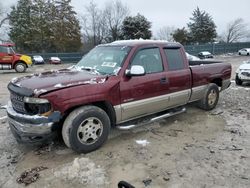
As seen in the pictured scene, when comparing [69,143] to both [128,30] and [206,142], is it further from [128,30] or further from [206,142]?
[128,30]

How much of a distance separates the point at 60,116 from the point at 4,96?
672cm

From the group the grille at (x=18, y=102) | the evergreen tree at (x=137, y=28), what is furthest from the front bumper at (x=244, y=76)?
the evergreen tree at (x=137, y=28)

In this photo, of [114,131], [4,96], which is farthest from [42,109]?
[4,96]

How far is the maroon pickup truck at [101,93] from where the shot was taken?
4133mm

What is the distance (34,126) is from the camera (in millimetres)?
4074

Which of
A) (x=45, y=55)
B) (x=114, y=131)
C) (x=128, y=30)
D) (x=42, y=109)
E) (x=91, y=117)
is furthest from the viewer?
(x=128, y=30)

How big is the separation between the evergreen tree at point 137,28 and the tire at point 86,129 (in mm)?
38917

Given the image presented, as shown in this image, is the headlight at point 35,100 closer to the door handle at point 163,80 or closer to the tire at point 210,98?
the door handle at point 163,80

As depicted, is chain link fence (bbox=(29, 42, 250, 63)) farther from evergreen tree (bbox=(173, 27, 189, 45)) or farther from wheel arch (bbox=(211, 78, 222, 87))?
wheel arch (bbox=(211, 78, 222, 87))

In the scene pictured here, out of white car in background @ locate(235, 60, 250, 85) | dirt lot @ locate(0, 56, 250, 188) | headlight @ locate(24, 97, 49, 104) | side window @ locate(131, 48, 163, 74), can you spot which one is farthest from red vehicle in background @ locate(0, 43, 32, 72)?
headlight @ locate(24, 97, 49, 104)

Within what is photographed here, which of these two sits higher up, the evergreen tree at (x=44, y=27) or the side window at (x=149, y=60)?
the evergreen tree at (x=44, y=27)

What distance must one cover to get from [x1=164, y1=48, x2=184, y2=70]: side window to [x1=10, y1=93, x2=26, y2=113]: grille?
297 centimetres

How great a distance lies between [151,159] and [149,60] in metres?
1.99

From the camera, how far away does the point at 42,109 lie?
13.4 feet
